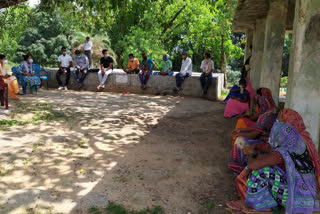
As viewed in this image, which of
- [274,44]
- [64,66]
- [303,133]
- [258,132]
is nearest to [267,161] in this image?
[303,133]

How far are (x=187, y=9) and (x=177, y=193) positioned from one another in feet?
56.1

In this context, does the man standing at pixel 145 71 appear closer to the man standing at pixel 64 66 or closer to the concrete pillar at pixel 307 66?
the man standing at pixel 64 66

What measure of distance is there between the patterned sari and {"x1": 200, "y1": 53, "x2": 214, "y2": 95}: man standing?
24.2ft

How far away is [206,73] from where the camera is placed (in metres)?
10.1

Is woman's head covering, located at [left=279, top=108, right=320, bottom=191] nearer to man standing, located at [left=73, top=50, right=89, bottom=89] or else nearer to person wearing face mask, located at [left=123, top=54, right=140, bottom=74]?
person wearing face mask, located at [left=123, top=54, right=140, bottom=74]

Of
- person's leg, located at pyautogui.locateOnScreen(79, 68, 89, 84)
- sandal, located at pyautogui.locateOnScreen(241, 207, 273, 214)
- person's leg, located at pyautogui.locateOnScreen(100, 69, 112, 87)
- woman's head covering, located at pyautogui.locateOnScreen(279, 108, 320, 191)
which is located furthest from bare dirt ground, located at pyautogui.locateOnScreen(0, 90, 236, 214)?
person's leg, located at pyautogui.locateOnScreen(79, 68, 89, 84)

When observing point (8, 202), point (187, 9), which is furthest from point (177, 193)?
point (187, 9)

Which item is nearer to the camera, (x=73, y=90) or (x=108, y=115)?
(x=108, y=115)

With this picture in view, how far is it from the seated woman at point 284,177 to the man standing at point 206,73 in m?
7.36

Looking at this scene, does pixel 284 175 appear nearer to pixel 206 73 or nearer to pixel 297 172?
pixel 297 172

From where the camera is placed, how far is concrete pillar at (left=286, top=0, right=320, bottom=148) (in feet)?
11.5

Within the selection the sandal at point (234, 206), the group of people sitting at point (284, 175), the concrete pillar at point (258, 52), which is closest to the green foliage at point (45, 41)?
the concrete pillar at point (258, 52)

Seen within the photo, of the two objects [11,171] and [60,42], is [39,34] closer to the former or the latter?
[60,42]

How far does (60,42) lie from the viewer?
25359 millimetres
